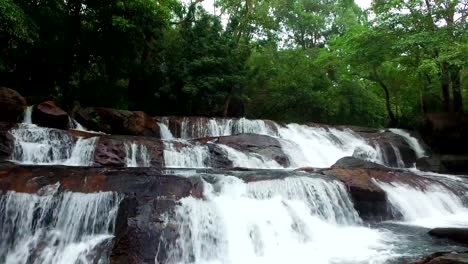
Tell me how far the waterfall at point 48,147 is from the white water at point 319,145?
21.6 ft

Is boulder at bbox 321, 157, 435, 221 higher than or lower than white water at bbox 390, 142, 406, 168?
lower

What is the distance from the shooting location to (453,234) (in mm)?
7637

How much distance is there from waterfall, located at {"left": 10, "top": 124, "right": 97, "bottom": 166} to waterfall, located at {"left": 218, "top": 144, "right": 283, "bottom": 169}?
3976 millimetres

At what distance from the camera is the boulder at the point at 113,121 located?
1427 cm

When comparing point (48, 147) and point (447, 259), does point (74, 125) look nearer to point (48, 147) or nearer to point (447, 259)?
point (48, 147)

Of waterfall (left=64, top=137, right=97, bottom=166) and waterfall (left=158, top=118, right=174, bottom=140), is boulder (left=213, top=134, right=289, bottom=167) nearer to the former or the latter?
waterfall (left=158, top=118, right=174, bottom=140)

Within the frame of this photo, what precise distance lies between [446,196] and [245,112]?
44.1ft

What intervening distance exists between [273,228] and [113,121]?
8.67 m

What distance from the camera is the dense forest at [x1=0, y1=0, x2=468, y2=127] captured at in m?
15.8

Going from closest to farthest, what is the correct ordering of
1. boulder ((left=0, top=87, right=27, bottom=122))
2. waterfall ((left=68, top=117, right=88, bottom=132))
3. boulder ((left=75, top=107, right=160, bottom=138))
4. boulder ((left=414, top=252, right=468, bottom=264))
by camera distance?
boulder ((left=414, top=252, right=468, bottom=264)) → boulder ((left=0, top=87, right=27, bottom=122)) → waterfall ((left=68, top=117, right=88, bottom=132)) → boulder ((left=75, top=107, right=160, bottom=138))

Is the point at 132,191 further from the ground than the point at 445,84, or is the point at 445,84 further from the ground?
the point at 445,84

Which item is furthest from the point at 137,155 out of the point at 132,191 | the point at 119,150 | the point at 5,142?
the point at 132,191

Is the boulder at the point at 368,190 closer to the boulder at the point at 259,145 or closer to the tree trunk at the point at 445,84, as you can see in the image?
the boulder at the point at 259,145

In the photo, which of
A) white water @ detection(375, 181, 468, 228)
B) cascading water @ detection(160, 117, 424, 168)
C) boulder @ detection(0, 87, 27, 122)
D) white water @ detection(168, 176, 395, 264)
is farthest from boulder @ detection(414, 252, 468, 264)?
boulder @ detection(0, 87, 27, 122)
